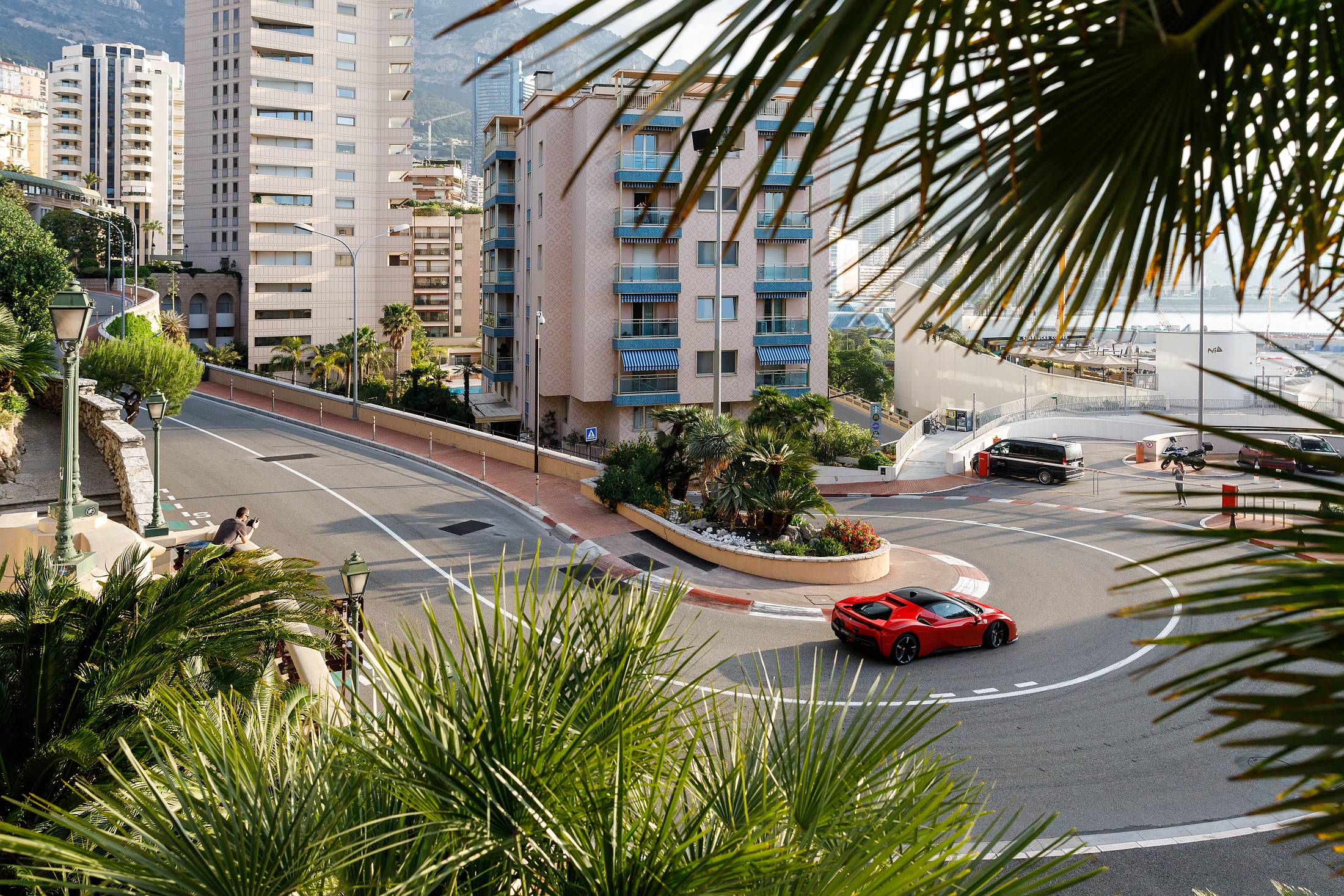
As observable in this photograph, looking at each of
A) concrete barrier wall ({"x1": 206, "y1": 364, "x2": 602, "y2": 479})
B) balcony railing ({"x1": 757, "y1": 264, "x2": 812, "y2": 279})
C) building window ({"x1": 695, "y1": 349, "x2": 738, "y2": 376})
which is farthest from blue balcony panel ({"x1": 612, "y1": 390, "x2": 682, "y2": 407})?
concrete barrier wall ({"x1": 206, "y1": 364, "x2": 602, "y2": 479})

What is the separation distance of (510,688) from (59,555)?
10027 mm

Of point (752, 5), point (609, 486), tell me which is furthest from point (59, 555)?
point (609, 486)

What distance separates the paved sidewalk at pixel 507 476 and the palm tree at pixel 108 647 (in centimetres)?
1873

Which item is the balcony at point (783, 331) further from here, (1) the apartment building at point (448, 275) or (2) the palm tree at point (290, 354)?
(1) the apartment building at point (448, 275)

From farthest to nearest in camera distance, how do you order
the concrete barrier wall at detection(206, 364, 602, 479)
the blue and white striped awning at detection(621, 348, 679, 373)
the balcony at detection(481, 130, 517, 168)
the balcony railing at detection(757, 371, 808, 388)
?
the balcony at detection(481, 130, 517, 168) < the balcony railing at detection(757, 371, 808, 388) < the blue and white striped awning at detection(621, 348, 679, 373) < the concrete barrier wall at detection(206, 364, 602, 479)

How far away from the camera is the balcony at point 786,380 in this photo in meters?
45.1

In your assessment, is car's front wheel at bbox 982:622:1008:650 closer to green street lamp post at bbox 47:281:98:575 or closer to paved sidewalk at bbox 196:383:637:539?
paved sidewalk at bbox 196:383:637:539

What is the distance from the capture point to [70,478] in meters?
12.3

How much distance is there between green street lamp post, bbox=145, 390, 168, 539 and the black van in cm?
3243

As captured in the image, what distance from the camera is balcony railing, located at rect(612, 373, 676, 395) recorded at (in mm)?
43656

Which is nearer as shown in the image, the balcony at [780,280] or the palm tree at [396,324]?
the balcony at [780,280]

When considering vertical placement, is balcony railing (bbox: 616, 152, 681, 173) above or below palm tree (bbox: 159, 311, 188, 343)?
above

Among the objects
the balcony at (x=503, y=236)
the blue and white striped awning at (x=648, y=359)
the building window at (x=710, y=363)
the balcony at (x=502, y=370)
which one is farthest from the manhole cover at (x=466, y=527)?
the balcony at (x=503, y=236)

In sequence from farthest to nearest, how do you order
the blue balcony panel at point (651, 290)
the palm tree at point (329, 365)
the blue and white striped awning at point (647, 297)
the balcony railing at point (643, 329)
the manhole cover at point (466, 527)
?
the palm tree at point (329, 365) < the balcony railing at point (643, 329) < the blue and white striped awning at point (647, 297) < the blue balcony panel at point (651, 290) < the manhole cover at point (466, 527)
